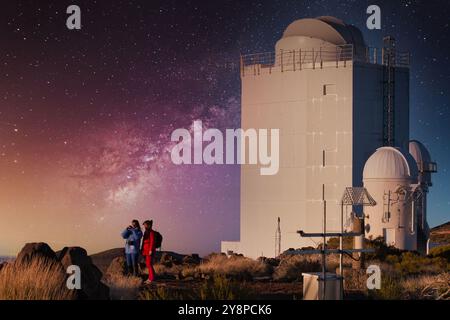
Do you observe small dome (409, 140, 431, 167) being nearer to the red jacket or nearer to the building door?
the building door

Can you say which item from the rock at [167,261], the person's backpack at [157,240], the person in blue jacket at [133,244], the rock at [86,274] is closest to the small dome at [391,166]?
the rock at [167,261]

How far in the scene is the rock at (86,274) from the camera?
22.4m

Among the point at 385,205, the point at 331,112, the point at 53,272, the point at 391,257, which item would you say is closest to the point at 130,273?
the point at 53,272

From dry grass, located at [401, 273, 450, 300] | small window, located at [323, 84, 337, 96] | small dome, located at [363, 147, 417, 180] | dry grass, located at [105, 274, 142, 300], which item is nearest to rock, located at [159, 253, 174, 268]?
dry grass, located at [105, 274, 142, 300]

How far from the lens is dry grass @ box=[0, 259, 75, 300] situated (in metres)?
20.0

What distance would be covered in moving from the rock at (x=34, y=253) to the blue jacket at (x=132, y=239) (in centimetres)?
230

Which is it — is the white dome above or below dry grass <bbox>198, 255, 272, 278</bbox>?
above

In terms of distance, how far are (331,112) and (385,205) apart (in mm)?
6308

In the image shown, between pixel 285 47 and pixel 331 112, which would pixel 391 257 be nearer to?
pixel 331 112

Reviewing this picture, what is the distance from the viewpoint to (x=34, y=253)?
75.0 ft

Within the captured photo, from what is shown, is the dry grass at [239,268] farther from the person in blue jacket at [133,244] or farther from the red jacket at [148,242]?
the red jacket at [148,242]
